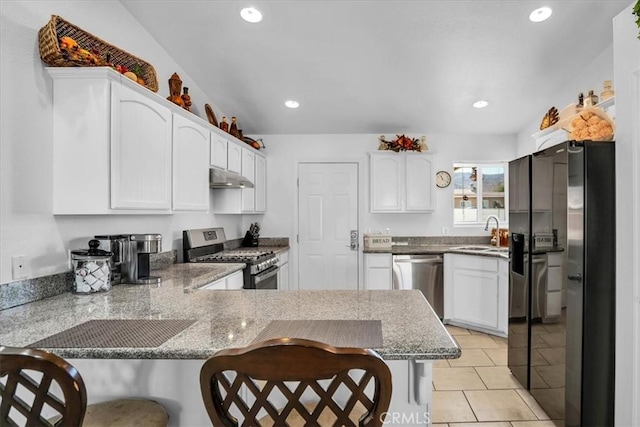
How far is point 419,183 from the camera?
448cm

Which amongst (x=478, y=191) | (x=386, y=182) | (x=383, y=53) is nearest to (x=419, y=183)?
(x=386, y=182)

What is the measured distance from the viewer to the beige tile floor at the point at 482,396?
2234 mm

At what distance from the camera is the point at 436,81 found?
3.55m

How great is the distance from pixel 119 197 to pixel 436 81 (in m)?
3.06

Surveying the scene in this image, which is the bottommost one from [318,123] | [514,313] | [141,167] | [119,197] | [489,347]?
[489,347]

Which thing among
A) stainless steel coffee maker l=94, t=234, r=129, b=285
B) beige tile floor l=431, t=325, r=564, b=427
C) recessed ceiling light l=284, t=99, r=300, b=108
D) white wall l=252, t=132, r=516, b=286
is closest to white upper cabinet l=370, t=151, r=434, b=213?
white wall l=252, t=132, r=516, b=286

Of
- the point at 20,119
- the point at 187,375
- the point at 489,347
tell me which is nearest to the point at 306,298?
the point at 187,375

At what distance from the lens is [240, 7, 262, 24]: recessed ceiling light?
104 inches

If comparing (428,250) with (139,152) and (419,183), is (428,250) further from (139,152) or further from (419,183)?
(139,152)

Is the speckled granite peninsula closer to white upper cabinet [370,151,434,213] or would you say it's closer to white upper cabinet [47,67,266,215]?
white upper cabinet [47,67,266,215]

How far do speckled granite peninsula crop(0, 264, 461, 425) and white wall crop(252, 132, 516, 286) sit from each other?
291cm

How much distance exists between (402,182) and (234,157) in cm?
212

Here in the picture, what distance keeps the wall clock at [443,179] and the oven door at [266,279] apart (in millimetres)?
2448

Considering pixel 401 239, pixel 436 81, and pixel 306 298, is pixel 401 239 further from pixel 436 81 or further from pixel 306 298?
pixel 306 298
